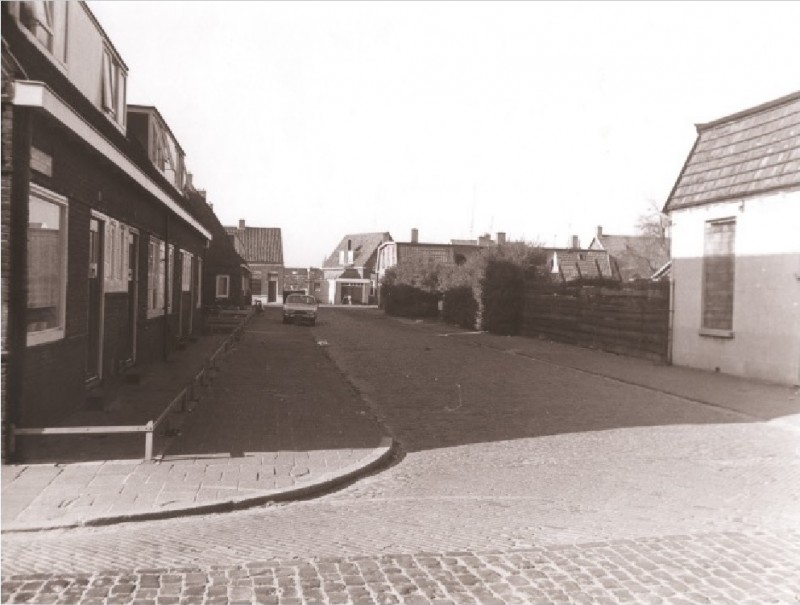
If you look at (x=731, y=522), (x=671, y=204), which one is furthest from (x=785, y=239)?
(x=731, y=522)

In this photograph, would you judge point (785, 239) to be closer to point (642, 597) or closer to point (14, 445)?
point (642, 597)

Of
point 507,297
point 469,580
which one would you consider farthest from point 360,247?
point 469,580

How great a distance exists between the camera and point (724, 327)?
52.9ft

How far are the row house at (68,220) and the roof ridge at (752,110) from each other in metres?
11.3

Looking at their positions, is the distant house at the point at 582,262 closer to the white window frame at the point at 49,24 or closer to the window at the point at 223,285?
the window at the point at 223,285

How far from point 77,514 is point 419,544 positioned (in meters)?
2.42

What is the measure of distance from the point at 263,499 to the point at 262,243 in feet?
246

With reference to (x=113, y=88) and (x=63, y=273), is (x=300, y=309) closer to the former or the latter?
(x=113, y=88)

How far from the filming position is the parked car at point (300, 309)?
36125 millimetres

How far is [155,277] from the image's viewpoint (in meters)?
16.7

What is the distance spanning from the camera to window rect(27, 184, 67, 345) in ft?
25.8

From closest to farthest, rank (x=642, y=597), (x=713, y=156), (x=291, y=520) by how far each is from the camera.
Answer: (x=642, y=597)
(x=291, y=520)
(x=713, y=156)

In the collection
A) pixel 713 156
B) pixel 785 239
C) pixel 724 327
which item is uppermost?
pixel 713 156

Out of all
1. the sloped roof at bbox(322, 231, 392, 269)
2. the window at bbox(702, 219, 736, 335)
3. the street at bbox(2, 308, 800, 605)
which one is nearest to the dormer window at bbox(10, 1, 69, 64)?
the street at bbox(2, 308, 800, 605)
